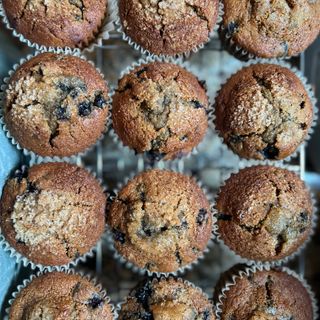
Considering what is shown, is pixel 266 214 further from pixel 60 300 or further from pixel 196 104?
pixel 60 300

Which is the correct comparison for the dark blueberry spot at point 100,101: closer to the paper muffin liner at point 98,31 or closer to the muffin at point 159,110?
the muffin at point 159,110

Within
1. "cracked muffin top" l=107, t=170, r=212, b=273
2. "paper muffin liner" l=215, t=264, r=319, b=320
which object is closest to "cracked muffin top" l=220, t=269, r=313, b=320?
"paper muffin liner" l=215, t=264, r=319, b=320

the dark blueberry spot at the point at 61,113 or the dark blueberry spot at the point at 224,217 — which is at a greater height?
the dark blueberry spot at the point at 61,113

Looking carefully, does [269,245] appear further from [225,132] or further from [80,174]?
[80,174]

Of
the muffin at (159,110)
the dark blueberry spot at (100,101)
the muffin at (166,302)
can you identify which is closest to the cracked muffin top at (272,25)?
the muffin at (159,110)

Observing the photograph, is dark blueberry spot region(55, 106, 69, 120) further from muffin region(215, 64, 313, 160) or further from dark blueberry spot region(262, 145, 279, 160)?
dark blueberry spot region(262, 145, 279, 160)

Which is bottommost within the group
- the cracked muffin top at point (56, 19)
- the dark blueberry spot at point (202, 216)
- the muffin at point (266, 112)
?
the dark blueberry spot at point (202, 216)

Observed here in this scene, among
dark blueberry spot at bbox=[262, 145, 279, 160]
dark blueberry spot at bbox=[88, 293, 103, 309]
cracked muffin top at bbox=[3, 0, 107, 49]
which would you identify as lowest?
dark blueberry spot at bbox=[88, 293, 103, 309]
